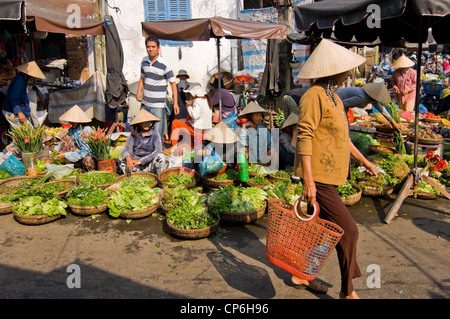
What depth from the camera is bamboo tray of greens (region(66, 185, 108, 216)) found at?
16.9 ft

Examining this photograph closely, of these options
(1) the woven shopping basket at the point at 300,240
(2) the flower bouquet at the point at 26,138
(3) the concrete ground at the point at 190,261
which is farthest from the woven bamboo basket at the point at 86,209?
(1) the woven shopping basket at the point at 300,240

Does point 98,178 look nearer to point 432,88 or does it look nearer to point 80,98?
point 80,98

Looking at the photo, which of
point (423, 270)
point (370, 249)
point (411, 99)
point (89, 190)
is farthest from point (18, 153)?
point (411, 99)

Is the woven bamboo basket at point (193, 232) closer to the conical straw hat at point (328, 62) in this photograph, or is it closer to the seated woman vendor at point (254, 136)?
the conical straw hat at point (328, 62)

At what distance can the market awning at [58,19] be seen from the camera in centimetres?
A: 702

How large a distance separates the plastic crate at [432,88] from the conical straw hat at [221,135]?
1079 cm

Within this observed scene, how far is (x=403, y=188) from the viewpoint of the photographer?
525 centimetres

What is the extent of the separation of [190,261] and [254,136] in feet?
9.77

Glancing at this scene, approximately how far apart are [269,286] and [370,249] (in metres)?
1.41

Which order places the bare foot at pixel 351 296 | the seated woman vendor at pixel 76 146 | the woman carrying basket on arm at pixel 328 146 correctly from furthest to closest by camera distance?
the seated woman vendor at pixel 76 146, the bare foot at pixel 351 296, the woman carrying basket on arm at pixel 328 146

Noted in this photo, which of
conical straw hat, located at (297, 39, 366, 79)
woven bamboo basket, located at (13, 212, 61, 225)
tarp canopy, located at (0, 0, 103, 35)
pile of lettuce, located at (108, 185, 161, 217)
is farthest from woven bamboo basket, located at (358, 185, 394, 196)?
tarp canopy, located at (0, 0, 103, 35)

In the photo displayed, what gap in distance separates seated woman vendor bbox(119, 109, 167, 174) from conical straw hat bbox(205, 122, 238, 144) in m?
0.93

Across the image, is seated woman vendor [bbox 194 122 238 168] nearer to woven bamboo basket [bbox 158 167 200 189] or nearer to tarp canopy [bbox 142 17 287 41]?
woven bamboo basket [bbox 158 167 200 189]


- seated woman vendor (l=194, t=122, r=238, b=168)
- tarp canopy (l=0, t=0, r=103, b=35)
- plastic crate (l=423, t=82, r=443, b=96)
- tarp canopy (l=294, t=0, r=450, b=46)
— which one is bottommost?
seated woman vendor (l=194, t=122, r=238, b=168)
